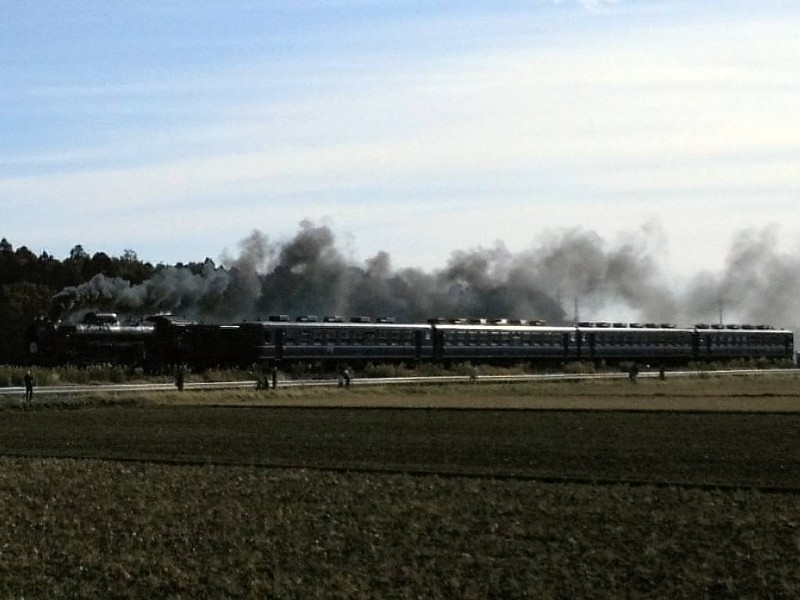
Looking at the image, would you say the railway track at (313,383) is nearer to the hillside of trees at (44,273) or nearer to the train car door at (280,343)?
the train car door at (280,343)

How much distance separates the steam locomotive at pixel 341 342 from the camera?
6894 centimetres

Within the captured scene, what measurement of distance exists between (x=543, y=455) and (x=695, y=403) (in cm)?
2488

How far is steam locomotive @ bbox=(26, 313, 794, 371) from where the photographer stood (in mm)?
68938

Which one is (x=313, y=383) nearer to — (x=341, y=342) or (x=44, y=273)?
(x=341, y=342)

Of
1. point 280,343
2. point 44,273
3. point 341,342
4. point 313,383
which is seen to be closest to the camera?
point 313,383

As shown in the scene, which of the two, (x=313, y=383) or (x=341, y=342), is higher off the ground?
(x=341, y=342)

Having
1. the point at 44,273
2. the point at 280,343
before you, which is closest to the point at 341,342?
the point at 280,343

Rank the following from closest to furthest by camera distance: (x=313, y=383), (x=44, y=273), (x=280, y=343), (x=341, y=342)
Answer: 1. (x=313, y=383)
2. (x=280, y=343)
3. (x=341, y=342)
4. (x=44, y=273)

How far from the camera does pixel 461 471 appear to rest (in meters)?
26.0

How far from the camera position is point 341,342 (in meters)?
76.6

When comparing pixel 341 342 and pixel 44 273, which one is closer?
pixel 341 342

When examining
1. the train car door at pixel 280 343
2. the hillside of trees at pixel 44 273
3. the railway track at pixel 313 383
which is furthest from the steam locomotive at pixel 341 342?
the hillside of trees at pixel 44 273

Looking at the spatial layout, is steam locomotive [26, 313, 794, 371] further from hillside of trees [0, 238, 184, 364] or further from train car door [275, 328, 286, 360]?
hillside of trees [0, 238, 184, 364]

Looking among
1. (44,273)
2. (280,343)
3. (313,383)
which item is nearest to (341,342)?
(280,343)
